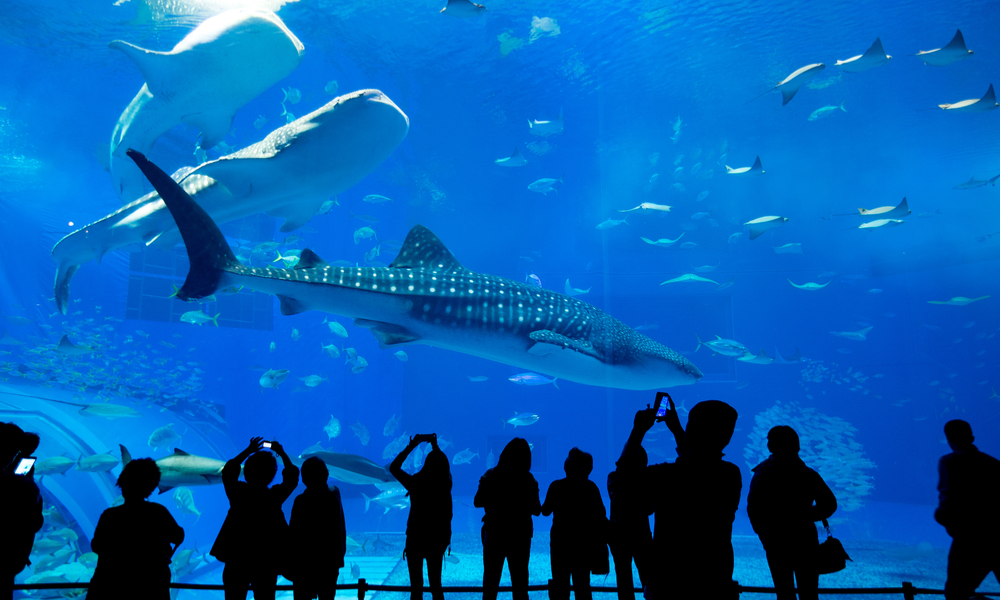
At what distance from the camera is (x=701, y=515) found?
66.4 inches

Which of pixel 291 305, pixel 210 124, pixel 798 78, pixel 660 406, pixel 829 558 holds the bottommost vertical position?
pixel 829 558

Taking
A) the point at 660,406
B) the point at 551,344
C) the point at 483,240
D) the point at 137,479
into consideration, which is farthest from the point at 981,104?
the point at 483,240

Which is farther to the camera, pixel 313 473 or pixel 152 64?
pixel 152 64

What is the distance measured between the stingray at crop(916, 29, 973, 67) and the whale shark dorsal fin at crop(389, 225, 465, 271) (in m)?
6.50

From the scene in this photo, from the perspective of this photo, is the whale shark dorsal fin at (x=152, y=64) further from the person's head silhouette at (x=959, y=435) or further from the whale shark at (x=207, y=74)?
the person's head silhouette at (x=959, y=435)

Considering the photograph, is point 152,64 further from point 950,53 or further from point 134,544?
point 950,53

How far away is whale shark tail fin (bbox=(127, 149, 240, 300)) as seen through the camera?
2.53 m

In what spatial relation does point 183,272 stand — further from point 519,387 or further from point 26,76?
point 519,387

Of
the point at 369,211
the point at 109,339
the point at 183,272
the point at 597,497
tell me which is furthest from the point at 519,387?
the point at 597,497

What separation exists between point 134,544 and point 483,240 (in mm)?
19783

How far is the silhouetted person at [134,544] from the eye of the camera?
1619 mm

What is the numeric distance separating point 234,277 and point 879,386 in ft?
80.3

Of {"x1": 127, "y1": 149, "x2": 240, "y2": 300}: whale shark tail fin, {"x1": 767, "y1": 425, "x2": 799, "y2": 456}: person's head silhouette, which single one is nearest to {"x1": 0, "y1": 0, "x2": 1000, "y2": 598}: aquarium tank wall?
{"x1": 127, "y1": 149, "x2": 240, "y2": 300}: whale shark tail fin

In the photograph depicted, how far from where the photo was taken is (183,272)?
1616 centimetres
